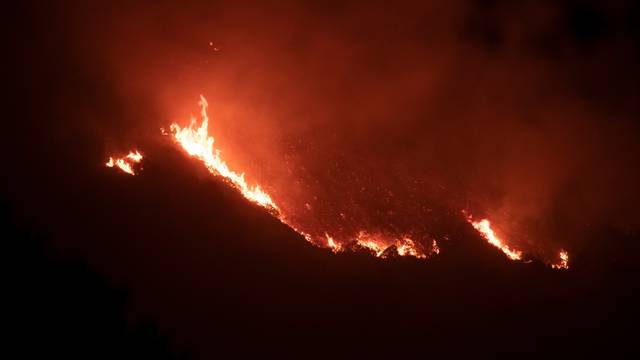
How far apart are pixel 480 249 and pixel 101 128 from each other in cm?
1330

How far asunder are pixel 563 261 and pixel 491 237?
2.93 meters

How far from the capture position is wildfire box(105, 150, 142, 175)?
21.5m

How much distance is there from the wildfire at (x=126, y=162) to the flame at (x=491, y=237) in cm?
1279

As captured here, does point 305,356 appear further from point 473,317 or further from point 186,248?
point 473,317

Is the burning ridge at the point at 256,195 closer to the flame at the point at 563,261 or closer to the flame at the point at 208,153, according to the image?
the flame at the point at 208,153

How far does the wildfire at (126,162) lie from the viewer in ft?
70.5

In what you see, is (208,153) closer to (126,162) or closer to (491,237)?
(126,162)

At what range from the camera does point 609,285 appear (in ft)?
87.8

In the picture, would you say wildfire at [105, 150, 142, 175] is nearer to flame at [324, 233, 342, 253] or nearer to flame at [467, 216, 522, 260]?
Answer: flame at [324, 233, 342, 253]

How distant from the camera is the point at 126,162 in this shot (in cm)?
2167

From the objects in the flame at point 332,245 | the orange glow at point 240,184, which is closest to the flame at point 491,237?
the orange glow at point 240,184

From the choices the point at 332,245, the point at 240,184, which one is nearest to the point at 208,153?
the point at 240,184

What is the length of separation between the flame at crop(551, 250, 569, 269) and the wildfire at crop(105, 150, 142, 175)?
15109mm

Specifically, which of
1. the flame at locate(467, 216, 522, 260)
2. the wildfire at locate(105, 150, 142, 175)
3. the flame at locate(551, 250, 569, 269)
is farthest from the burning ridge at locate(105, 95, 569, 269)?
the flame at locate(551, 250, 569, 269)
